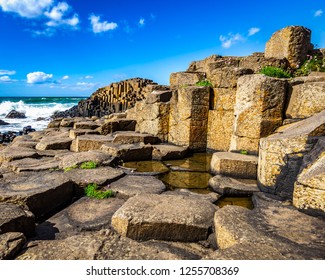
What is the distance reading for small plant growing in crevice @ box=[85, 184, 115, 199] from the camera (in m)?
3.16

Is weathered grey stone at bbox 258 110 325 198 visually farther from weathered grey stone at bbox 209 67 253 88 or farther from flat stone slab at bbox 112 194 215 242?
weathered grey stone at bbox 209 67 253 88

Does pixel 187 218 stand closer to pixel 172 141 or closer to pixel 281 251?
pixel 281 251

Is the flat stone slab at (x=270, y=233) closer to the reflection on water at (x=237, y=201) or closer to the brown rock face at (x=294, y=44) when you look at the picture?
the reflection on water at (x=237, y=201)

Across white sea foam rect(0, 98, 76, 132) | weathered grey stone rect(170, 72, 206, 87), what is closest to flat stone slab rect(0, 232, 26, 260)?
weathered grey stone rect(170, 72, 206, 87)

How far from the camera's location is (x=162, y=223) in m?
2.22

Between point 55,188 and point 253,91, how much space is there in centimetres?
364

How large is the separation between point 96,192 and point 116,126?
4403 mm

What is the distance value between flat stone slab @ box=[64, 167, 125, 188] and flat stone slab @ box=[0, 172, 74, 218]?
0.43 feet

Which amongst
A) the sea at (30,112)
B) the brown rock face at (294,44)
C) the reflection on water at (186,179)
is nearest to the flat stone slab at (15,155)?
the reflection on water at (186,179)

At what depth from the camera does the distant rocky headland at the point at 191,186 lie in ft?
6.47

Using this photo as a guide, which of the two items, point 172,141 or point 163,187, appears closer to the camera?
point 163,187

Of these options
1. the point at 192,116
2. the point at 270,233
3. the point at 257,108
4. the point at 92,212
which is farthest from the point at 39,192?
the point at 192,116
